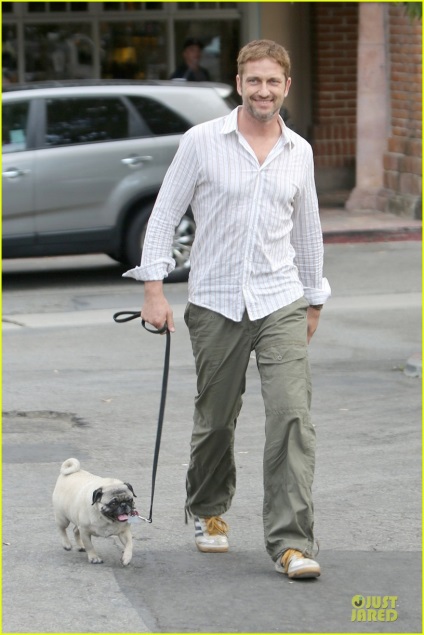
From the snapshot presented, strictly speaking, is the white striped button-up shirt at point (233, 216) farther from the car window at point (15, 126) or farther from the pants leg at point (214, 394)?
the car window at point (15, 126)

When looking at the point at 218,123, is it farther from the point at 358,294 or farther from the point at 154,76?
the point at 154,76

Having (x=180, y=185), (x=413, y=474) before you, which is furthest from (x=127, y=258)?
(x=180, y=185)

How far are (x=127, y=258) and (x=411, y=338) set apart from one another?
3.82 metres

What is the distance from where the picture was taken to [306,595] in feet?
16.6

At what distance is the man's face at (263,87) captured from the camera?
5293 mm

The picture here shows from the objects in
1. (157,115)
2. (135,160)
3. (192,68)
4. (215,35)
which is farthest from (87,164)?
(215,35)

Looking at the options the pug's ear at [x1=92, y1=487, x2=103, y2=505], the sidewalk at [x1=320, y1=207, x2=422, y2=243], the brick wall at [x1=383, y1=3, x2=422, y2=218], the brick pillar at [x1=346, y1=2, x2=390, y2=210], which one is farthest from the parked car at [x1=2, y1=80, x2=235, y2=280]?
the pug's ear at [x1=92, y1=487, x2=103, y2=505]

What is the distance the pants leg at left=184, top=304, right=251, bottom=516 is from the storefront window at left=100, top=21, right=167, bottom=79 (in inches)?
610

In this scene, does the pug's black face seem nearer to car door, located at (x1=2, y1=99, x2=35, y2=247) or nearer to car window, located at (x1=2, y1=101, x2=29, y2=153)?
car door, located at (x1=2, y1=99, x2=35, y2=247)

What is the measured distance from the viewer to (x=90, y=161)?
13.1 metres

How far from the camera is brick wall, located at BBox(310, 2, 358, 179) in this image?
1994 centimetres

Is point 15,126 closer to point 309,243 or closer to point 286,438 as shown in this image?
point 309,243

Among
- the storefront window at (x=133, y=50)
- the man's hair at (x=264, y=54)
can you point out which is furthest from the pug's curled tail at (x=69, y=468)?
the storefront window at (x=133, y=50)

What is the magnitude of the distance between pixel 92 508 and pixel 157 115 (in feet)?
27.9
